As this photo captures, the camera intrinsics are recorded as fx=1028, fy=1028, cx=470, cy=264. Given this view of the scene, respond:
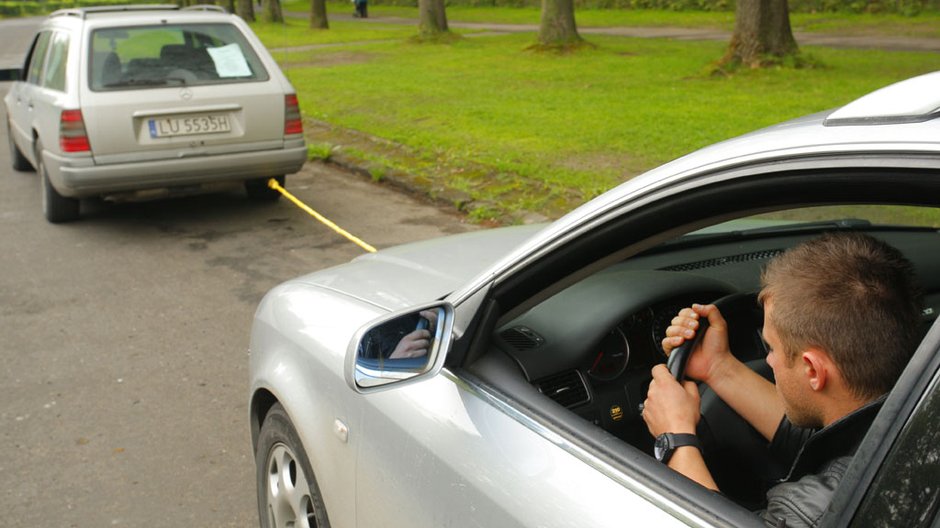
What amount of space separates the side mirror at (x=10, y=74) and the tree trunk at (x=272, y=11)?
2903 cm

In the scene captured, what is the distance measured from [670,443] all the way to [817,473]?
0.27 metres

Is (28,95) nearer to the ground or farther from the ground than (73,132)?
farther from the ground

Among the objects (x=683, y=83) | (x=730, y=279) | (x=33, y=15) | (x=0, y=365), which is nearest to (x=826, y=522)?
(x=730, y=279)

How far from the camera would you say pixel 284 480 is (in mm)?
2979

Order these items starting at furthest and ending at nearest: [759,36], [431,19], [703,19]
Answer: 1. [703,19]
2. [431,19]
3. [759,36]

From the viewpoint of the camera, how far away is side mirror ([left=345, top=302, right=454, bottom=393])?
7.19ft

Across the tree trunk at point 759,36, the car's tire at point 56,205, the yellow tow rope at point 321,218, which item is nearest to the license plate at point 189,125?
the yellow tow rope at point 321,218

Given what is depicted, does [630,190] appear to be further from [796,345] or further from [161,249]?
[161,249]

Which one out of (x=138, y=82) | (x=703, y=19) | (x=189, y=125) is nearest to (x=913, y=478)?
(x=189, y=125)

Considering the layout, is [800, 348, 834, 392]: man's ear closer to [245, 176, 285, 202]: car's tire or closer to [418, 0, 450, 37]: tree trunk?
[245, 176, 285, 202]: car's tire

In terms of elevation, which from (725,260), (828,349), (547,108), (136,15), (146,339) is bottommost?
(146,339)

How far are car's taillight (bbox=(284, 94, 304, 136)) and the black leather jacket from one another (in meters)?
7.00

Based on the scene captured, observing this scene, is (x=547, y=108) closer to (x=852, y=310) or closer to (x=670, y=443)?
(x=670, y=443)

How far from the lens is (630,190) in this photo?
1934mm
